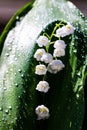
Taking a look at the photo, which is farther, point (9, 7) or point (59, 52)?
point (9, 7)

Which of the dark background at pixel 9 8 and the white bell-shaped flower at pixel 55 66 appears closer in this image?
the white bell-shaped flower at pixel 55 66

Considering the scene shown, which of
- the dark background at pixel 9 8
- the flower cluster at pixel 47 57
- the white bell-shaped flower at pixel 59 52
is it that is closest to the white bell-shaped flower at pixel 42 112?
the flower cluster at pixel 47 57

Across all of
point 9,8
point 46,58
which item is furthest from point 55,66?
point 9,8

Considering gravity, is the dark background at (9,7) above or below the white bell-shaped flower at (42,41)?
above

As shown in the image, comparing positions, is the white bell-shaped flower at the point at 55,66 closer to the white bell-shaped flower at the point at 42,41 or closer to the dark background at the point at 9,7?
the white bell-shaped flower at the point at 42,41

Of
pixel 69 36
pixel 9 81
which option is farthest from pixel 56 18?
pixel 9 81

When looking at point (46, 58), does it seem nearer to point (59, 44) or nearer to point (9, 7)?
point (59, 44)

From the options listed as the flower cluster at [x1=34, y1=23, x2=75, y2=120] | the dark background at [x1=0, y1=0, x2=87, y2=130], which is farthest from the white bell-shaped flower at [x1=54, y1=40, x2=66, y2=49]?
the dark background at [x1=0, y1=0, x2=87, y2=130]
